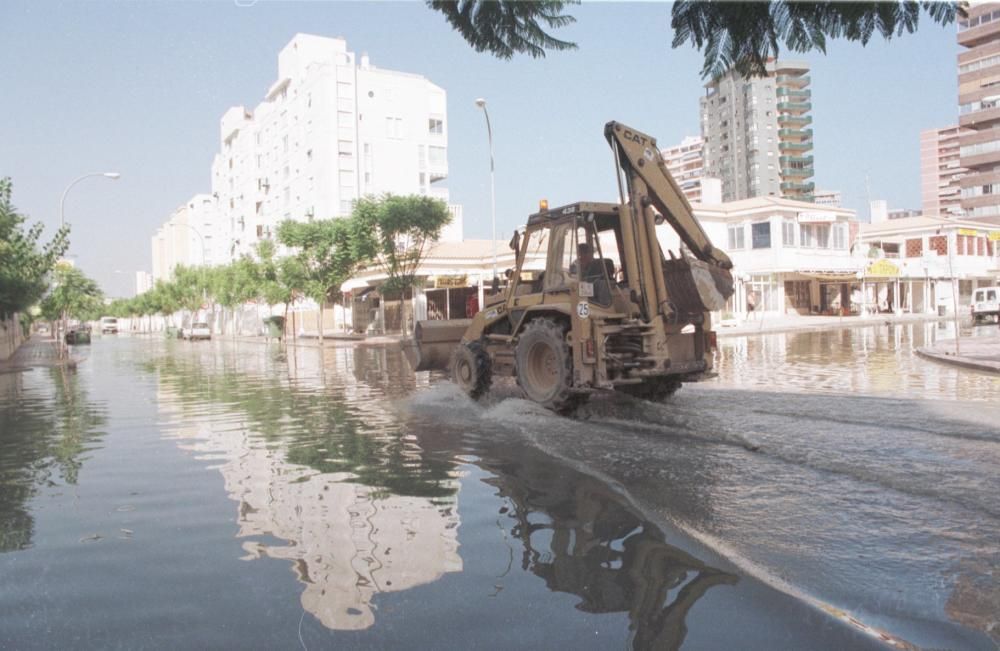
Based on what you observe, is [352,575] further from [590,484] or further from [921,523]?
[921,523]

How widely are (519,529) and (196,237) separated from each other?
13663 cm

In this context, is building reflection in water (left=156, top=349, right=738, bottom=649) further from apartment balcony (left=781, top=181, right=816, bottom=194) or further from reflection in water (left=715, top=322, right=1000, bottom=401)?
apartment balcony (left=781, top=181, right=816, bottom=194)

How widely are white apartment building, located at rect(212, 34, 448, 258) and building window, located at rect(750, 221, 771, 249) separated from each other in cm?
2694

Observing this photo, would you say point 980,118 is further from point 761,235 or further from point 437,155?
point 437,155

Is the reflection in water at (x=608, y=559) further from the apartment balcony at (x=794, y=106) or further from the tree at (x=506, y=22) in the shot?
the apartment balcony at (x=794, y=106)

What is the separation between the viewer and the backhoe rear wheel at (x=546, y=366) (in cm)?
954

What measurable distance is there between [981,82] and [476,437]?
105 meters

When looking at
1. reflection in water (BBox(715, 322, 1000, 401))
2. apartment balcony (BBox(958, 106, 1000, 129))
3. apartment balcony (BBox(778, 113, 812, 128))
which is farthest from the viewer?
apartment balcony (BBox(778, 113, 812, 128))

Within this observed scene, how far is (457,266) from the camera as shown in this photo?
1762 inches

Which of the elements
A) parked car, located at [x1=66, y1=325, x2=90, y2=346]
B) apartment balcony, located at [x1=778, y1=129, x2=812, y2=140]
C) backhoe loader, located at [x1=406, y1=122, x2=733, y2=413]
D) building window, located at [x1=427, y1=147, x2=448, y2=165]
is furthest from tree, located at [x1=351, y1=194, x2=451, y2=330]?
apartment balcony, located at [x1=778, y1=129, x2=812, y2=140]

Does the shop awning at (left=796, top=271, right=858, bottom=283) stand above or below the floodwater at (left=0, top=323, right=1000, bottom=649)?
above

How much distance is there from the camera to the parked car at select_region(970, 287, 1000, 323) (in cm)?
3984

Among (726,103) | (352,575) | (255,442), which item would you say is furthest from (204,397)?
(726,103)

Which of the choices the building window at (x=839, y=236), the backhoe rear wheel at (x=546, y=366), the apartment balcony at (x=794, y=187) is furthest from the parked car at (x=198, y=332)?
the apartment balcony at (x=794, y=187)
